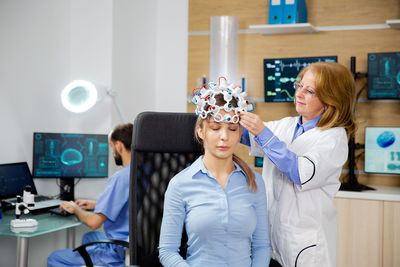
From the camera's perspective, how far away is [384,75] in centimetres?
312

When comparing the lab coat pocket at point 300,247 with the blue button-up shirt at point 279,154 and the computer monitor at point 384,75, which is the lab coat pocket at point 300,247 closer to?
the blue button-up shirt at point 279,154

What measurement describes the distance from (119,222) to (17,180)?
0.92 m

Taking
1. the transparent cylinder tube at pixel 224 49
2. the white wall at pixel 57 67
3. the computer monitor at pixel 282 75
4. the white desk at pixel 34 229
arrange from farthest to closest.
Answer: the computer monitor at pixel 282 75, the transparent cylinder tube at pixel 224 49, the white wall at pixel 57 67, the white desk at pixel 34 229

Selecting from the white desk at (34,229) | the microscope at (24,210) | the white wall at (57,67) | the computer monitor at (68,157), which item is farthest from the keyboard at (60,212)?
the white wall at (57,67)

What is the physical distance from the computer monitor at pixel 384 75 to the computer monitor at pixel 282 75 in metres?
0.33

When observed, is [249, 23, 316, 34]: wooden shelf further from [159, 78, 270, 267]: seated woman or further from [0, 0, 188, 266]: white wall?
[159, 78, 270, 267]: seated woman

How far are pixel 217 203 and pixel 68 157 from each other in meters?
1.85

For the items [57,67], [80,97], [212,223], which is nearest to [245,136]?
[212,223]

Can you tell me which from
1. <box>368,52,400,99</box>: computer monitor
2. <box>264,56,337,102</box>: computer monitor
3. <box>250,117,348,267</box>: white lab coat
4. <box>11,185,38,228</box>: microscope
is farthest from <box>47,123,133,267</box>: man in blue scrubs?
<box>368,52,400,99</box>: computer monitor

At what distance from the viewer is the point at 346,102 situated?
67.6 inches

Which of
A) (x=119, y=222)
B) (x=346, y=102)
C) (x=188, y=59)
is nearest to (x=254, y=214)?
(x=346, y=102)

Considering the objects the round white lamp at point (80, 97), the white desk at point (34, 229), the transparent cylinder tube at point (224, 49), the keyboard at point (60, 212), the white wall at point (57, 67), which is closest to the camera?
the white desk at point (34, 229)

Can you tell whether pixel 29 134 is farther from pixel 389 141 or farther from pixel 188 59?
pixel 389 141

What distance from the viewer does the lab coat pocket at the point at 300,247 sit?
1.66 metres
